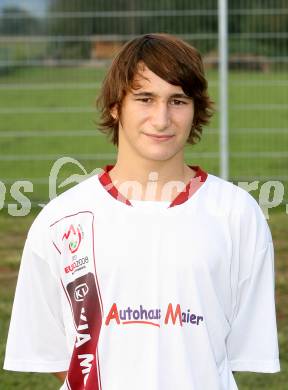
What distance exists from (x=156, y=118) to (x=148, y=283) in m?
0.40

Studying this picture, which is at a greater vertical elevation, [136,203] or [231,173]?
[136,203]

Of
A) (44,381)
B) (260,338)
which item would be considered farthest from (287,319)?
(260,338)

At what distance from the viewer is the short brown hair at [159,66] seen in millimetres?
2605

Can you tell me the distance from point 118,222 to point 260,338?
0.51 meters

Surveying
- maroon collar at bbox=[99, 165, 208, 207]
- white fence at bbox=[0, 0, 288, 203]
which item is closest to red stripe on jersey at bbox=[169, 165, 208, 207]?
maroon collar at bbox=[99, 165, 208, 207]

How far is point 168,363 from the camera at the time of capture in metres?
2.56

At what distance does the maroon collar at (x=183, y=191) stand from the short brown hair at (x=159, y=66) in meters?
0.18

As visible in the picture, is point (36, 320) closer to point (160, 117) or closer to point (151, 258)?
point (151, 258)

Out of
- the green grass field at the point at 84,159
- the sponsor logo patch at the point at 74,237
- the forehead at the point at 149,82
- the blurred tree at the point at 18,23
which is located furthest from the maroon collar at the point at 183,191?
the blurred tree at the point at 18,23

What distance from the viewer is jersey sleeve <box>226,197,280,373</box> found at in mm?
2666

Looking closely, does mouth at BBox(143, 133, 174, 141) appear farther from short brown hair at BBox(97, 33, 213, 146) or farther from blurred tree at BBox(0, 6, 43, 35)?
blurred tree at BBox(0, 6, 43, 35)

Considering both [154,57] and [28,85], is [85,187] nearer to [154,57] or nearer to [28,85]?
[154,57]

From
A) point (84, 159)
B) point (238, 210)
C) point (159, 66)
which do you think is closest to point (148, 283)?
point (238, 210)

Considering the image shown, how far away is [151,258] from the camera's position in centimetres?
258
